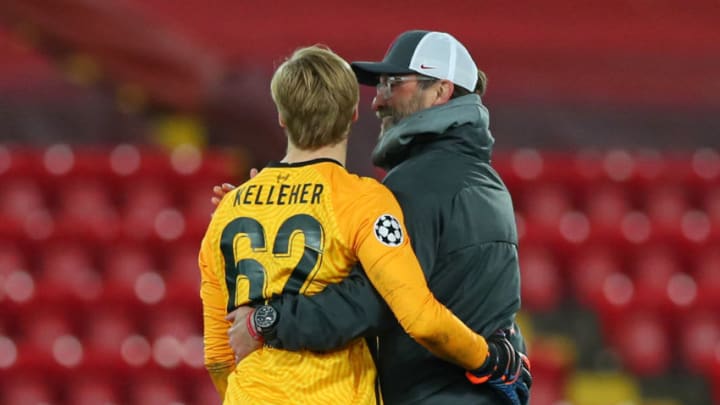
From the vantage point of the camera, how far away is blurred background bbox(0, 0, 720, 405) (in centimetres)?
561

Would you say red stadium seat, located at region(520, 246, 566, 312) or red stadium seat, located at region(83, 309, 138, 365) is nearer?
red stadium seat, located at region(83, 309, 138, 365)

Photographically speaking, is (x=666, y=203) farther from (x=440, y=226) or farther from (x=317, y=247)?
(x=317, y=247)

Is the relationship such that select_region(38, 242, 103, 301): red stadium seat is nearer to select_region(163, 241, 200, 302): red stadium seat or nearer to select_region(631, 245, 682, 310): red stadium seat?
select_region(163, 241, 200, 302): red stadium seat

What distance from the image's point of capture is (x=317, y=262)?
212 cm

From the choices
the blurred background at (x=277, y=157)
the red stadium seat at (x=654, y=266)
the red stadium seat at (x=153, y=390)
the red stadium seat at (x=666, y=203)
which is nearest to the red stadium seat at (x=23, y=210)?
the blurred background at (x=277, y=157)

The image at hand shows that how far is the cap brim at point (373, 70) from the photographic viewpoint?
2324mm

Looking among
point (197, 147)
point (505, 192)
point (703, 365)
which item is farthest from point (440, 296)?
point (197, 147)

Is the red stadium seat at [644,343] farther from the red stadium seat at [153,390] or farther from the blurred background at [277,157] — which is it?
the red stadium seat at [153,390]

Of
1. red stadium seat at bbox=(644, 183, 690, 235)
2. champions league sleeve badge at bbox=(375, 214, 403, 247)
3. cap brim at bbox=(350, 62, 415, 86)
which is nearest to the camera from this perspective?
champions league sleeve badge at bbox=(375, 214, 403, 247)

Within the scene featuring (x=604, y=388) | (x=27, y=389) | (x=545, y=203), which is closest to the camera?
(x=27, y=389)

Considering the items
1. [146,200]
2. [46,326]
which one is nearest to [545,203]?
[146,200]

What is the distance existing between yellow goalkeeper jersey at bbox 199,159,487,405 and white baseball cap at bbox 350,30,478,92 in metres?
0.24

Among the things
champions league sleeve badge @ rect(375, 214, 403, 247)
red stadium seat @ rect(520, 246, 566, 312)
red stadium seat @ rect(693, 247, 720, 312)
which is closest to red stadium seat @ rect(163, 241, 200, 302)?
red stadium seat @ rect(520, 246, 566, 312)

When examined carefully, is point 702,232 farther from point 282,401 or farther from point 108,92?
point 282,401
